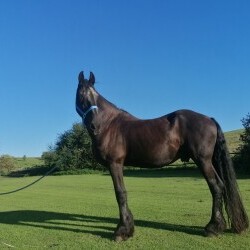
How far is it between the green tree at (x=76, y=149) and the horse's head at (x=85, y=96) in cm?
4159

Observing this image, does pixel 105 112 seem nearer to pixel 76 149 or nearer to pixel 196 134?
pixel 196 134

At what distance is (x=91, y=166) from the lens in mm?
54094

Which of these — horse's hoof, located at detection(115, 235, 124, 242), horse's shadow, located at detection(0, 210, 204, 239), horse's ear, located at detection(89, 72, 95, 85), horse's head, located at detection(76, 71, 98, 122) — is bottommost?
horse's hoof, located at detection(115, 235, 124, 242)

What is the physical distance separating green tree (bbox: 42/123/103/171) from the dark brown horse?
41.6 metres

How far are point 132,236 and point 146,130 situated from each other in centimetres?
205

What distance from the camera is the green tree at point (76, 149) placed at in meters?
52.0

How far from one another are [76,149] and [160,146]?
46.4 meters

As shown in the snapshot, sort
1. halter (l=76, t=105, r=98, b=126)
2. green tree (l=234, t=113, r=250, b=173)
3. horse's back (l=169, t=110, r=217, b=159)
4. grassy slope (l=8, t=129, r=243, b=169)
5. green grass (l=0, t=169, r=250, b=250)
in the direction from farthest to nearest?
grassy slope (l=8, t=129, r=243, b=169), green tree (l=234, t=113, r=250, b=173), halter (l=76, t=105, r=98, b=126), horse's back (l=169, t=110, r=217, b=159), green grass (l=0, t=169, r=250, b=250)

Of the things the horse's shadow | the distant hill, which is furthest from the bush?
the horse's shadow

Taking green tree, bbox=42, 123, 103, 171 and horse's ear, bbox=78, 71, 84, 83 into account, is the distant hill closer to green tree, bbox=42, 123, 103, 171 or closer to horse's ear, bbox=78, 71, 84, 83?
green tree, bbox=42, 123, 103, 171

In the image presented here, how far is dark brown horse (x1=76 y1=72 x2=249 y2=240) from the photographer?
7750 mm

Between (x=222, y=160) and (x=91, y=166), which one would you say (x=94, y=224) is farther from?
(x=91, y=166)

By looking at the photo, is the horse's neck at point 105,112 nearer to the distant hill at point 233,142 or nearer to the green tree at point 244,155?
Result: the green tree at point 244,155

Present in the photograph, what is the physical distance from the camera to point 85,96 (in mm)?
8305
